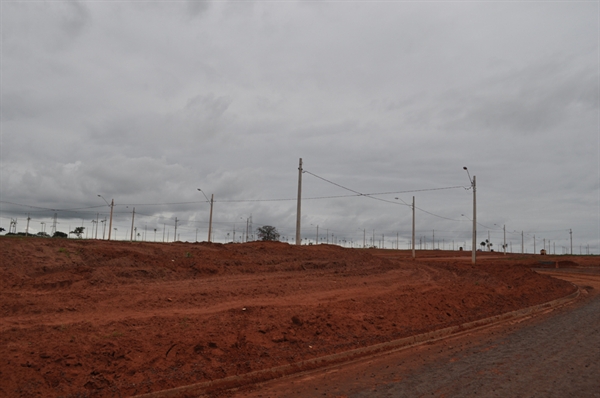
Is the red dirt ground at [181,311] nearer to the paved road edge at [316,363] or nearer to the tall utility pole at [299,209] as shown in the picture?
the paved road edge at [316,363]

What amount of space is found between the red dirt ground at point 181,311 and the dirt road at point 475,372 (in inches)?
48.0

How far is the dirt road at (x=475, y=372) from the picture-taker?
25.7ft

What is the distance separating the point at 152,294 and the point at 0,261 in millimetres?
6746

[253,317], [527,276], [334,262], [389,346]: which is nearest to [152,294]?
[253,317]

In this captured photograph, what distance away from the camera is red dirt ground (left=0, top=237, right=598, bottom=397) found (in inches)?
330

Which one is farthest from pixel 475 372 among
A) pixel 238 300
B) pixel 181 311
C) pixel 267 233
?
pixel 267 233

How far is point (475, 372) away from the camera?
29.4ft

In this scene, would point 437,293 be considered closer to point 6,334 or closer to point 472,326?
point 472,326

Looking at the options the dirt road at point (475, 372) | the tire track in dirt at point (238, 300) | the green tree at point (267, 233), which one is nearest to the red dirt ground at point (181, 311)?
the tire track in dirt at point (238, 300)

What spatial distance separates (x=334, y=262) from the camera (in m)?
27.2

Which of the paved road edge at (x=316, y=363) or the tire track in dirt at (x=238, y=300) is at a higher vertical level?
the tire track in dirt at (x=238, y=300)

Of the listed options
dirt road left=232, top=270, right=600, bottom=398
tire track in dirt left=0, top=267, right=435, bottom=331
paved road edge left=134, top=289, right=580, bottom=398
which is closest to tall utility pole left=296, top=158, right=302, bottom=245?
tire track in dirt left=0, top=267, right=435, bottom=331

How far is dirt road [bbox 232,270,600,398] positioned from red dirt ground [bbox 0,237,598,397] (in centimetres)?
122

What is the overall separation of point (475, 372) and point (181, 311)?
7.53 meters
